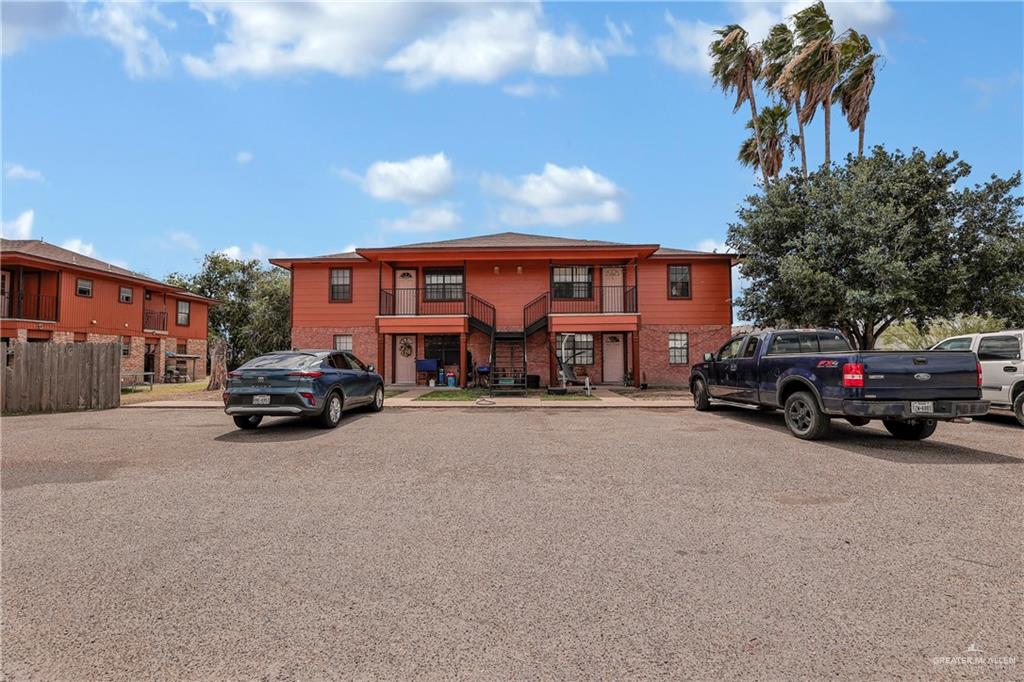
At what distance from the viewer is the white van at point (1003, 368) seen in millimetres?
9805

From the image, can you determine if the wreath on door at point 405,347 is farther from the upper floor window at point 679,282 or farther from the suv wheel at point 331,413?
the suv wheel at point 331,413

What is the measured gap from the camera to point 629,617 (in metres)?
2.72

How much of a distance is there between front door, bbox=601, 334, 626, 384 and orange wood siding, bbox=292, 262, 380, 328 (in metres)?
9.84

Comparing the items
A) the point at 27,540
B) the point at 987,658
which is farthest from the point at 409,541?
the point at 987,658

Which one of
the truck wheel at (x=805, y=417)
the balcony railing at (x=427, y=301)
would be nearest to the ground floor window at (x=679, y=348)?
the balcony railing at (x=427, y=301)

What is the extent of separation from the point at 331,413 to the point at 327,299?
13.7 m

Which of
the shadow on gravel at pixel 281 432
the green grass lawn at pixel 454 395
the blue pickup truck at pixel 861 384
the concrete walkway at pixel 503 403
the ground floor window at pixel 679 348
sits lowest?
the shadow on gravel at pixel 281 432

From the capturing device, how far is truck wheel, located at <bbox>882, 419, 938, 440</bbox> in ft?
27.2

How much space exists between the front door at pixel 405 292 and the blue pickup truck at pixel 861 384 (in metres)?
15.0

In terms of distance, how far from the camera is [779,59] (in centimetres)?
2216

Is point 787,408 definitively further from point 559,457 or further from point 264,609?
point 264,609

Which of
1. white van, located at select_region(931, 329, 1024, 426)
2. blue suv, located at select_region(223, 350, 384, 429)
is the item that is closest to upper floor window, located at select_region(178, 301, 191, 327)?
blue suv, located at select_region(223, 350, 384, 429)

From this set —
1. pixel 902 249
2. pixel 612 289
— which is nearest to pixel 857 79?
pixel 902 249

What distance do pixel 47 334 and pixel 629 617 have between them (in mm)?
30638
